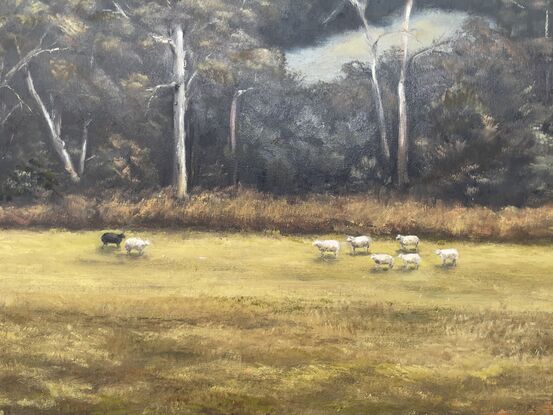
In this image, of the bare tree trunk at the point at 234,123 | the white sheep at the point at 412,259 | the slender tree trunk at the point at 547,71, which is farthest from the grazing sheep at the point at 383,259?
the bare tree trunk at the point at 234,123

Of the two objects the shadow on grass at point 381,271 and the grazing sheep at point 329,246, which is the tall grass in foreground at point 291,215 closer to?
the grazing sheep at point 329,246

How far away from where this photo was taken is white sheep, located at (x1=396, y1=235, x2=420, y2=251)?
1009 cm

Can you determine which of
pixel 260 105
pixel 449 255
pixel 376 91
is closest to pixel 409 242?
pixel 449 255

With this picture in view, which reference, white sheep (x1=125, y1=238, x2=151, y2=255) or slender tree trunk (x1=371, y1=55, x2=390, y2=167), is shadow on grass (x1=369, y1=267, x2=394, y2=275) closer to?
→ white sheep (x1=125, y1=238, x2=151, y2=255)

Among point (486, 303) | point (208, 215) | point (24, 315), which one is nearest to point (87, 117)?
point (208, 215)

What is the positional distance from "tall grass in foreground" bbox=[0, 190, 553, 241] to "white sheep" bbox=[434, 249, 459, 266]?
131 cm

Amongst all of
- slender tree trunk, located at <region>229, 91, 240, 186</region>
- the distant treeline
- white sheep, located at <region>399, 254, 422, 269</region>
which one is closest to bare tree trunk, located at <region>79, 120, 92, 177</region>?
the distant treeline

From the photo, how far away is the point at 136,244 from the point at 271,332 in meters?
3.89

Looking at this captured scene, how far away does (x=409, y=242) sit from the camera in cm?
1012

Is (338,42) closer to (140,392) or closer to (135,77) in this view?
(135,77)

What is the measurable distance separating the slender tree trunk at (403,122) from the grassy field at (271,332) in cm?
309

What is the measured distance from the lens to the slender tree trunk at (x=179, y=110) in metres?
14.2

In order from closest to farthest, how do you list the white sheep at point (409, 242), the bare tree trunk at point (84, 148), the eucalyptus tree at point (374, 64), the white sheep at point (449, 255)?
the white sheep at point (449, 255), the white sheep at point (409, 242), the eucalyptus tree at point (374, 64), the bare tree trunk at point (84, 148)

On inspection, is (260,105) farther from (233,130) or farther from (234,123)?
(233,130)
